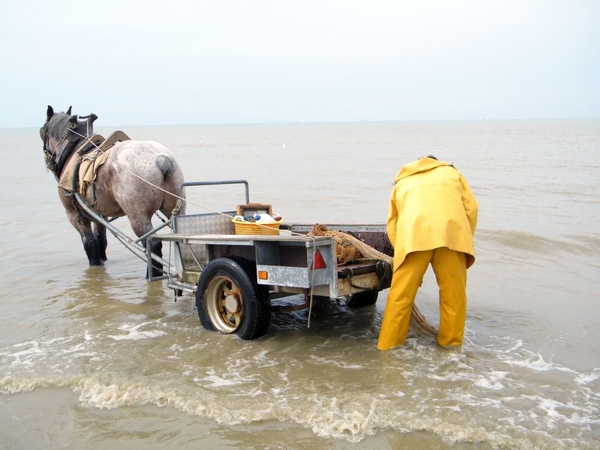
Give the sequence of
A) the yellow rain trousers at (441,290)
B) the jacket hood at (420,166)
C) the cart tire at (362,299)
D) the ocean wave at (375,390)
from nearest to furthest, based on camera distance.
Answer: the ocean wave at (375,390) → the yellow rain trousers at (441,290) → the jacket hood at (420,166) → the cart tire at (362,299)

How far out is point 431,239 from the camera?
514 cm

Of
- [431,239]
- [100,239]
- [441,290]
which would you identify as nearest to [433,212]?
[431,239]

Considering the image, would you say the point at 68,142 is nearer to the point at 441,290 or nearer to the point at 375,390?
the point at 441,290

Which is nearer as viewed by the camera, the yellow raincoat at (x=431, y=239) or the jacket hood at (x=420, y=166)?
the yellow raincoat at (x=431, y=239)

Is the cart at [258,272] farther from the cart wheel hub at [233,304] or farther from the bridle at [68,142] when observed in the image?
the bridle at [68,142]

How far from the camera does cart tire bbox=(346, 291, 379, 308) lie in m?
7.23

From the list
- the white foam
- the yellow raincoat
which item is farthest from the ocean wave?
the white foam

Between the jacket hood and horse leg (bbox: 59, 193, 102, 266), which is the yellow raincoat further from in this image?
horse leg (bbox: 59, 193, 102, 266)

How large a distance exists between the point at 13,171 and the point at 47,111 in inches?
1037

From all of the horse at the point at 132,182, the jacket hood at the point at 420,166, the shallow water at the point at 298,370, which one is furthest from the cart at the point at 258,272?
the horse at the point at 132,182

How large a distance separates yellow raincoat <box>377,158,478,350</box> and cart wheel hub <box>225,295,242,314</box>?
1.43m

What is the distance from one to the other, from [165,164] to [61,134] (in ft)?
7.65

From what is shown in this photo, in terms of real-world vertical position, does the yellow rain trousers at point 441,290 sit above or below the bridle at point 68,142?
below

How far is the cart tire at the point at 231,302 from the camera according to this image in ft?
19.0
